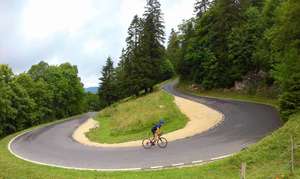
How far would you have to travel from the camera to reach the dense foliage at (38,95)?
51.9 meters

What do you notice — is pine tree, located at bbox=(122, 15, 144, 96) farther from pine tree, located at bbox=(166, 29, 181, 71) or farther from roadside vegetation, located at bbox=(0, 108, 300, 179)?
roadside vegetation, located at bbox=(0, 108, 300, 179)

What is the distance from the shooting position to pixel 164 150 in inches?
848

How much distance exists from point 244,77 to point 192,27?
72.6ft

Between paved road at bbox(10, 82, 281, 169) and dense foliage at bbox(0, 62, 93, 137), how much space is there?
2132 cm

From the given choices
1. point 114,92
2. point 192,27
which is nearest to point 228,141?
point 192,27

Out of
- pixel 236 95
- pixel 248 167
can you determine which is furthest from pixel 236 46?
pixel 248 167

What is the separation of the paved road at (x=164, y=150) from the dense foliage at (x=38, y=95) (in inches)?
840

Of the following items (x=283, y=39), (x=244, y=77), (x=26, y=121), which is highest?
(x=283, y=39)

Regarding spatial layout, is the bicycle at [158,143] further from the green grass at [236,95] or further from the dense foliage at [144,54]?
the dense foliage at [144,54]

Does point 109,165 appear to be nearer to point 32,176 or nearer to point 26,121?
point 32,176

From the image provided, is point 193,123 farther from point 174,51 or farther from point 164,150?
point 174,51

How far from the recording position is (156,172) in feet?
51.7

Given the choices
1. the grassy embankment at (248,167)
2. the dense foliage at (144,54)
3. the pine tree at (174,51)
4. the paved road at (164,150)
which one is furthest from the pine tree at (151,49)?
the grassy embankment at (248,167)

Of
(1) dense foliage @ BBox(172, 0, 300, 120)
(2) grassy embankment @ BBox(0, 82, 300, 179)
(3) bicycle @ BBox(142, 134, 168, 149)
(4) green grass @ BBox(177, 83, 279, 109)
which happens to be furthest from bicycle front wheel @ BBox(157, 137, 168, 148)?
(4) green grass @ BBox(177, 83, 279, 109)
